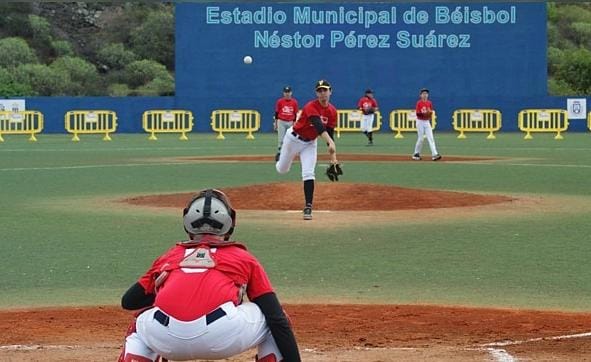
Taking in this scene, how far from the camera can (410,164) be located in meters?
30.0

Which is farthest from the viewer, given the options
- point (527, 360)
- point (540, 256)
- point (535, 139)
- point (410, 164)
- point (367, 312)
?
point (535, 139)

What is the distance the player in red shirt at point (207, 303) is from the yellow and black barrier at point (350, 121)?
142 feet

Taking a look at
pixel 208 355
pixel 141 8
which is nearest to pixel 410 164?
pixel 208 355

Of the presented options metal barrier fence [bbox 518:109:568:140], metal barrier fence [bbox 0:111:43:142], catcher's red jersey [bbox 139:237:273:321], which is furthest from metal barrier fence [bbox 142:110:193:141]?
catcher's red jersey [bbox 139:237:273:321]

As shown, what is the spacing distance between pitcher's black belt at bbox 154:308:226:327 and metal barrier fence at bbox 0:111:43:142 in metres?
41.7

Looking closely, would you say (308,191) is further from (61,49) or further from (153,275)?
(61,49)

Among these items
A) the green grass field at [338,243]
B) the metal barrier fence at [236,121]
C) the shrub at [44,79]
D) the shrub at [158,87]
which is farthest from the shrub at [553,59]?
the green grass field at [338,243]

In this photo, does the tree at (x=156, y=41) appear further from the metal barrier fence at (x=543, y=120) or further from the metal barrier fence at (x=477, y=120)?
the metal barrier fence at (x=543, y=120)

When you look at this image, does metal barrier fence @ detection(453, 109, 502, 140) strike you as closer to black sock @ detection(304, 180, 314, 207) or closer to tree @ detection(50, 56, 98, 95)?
tree @ detection(50, 56, 98, 95)

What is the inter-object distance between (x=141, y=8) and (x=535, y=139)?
162ft

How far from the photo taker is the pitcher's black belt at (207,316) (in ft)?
18.6

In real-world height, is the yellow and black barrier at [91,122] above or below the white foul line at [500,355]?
above

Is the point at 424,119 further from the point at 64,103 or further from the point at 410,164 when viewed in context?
the point at 64,103

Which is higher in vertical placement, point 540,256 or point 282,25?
point 282,25
